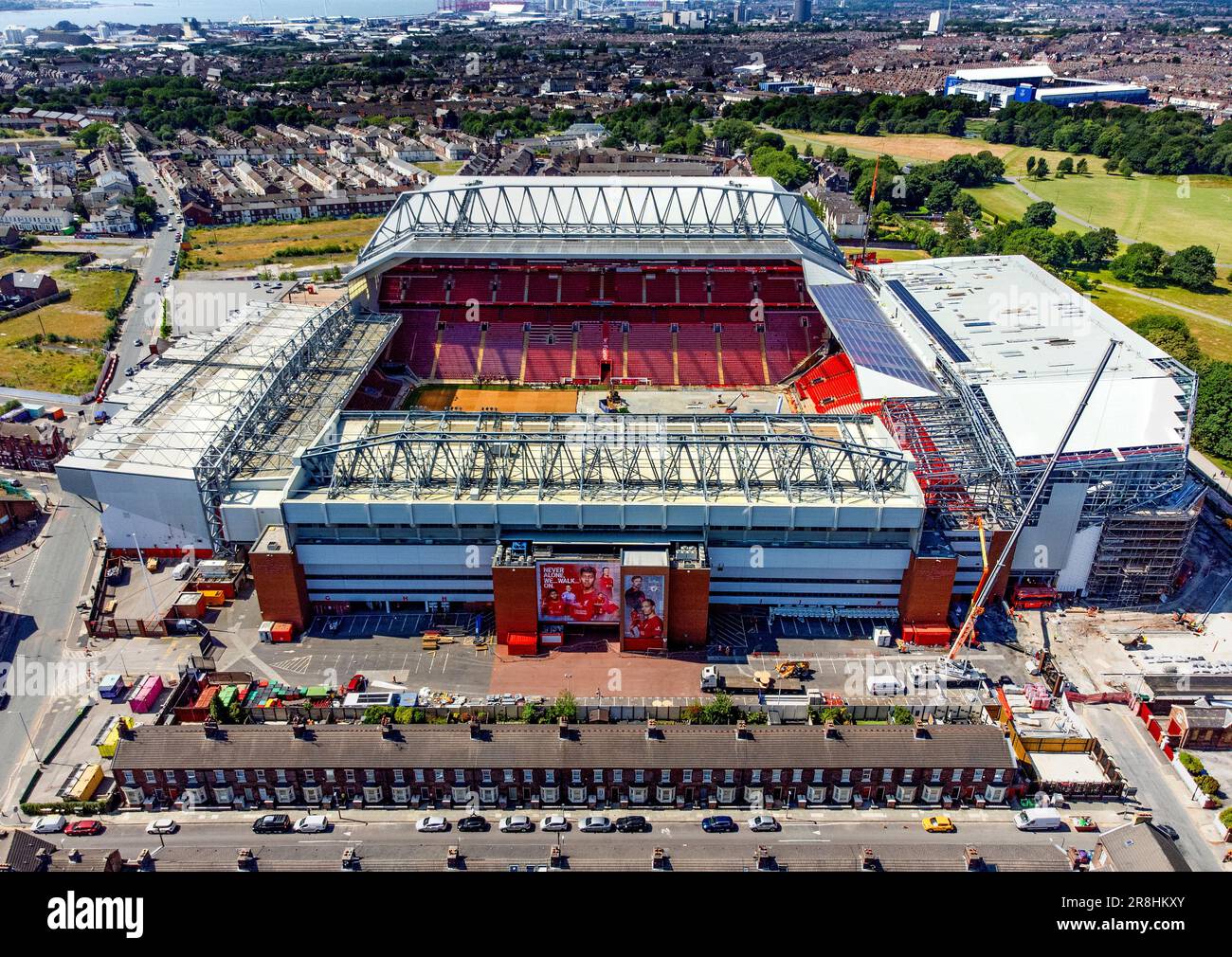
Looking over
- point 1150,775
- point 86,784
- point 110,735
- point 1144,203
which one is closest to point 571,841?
point 86,784

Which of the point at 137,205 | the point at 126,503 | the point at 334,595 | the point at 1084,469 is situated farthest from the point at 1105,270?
the point at 137,205

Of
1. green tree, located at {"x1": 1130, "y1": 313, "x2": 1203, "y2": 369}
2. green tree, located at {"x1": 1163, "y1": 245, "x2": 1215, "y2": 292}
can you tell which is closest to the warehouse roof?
green tree, located at {"x1": 1130, "y1": 313, "x2": 1203, "y2": 369}

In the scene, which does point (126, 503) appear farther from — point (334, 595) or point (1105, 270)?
point (1105, 270)

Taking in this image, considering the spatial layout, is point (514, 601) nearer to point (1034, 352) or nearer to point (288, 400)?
point (288, 400)

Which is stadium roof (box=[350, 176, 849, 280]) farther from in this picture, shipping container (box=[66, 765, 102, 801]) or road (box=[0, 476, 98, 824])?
shipping container (box=[66, 765, 102, 801])

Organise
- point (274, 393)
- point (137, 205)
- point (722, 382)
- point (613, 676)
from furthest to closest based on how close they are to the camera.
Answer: point (137, 205) → point (722, 382) → point (274, 393) → point (613, 676)

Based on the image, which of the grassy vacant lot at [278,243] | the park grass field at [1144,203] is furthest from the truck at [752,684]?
the park grass field at [1144,203]
